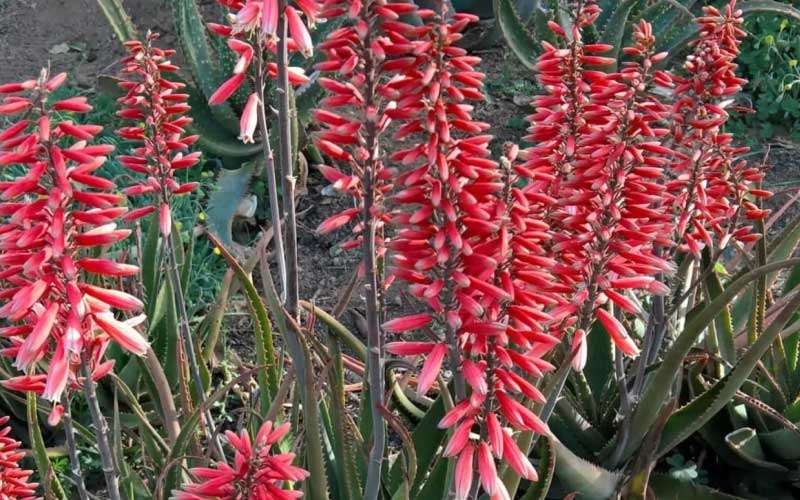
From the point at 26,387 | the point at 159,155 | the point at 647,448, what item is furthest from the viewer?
the point at 647,448

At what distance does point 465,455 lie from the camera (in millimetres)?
1397

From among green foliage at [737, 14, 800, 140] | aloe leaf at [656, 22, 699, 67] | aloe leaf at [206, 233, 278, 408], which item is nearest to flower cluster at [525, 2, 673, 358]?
aloe leaf at [206, 233, 278, 408]

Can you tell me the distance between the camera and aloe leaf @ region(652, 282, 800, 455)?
1979mm

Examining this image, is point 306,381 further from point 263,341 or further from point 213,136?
point 213,136

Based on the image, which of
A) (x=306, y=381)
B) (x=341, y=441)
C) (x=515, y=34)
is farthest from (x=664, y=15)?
(x=306, y=381)

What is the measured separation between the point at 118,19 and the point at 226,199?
997mm

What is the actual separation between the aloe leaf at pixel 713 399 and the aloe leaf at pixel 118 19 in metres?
2.87

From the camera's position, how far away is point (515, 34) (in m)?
4.60

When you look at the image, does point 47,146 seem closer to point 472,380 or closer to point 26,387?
point 26,387

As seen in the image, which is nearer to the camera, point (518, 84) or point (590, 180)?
point (590, 180)

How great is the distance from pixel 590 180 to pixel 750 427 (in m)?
1.38

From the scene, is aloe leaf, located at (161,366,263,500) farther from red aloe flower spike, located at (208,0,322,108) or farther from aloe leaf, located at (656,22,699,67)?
aloe leaf, located at (656,22,699,67)

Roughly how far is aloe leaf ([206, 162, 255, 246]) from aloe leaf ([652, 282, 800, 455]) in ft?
6.75

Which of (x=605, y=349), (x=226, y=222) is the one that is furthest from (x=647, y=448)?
(x=226, y=222)
